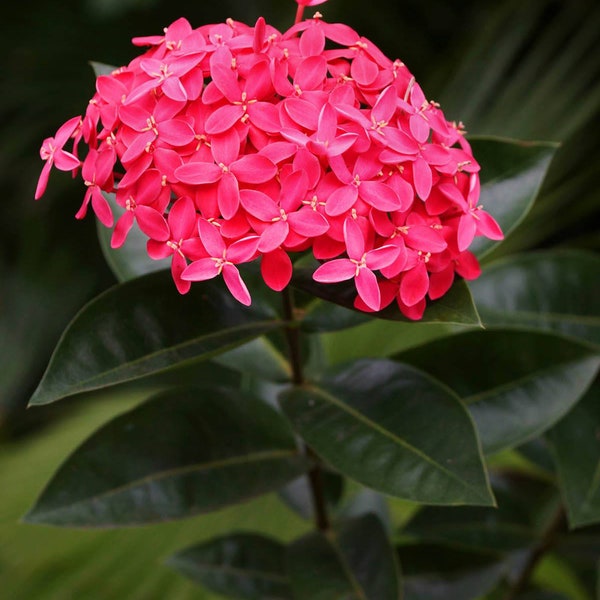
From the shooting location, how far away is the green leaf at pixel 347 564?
2.04 ft

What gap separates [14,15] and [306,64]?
195 cm

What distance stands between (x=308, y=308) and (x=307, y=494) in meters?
0.28

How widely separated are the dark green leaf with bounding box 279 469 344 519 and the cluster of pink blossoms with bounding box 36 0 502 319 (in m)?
0.35

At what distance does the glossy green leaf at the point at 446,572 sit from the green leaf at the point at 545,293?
0.73 ft

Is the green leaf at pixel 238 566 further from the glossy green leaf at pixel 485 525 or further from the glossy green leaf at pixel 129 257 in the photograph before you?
the glossy green leaf at pixel 129 257

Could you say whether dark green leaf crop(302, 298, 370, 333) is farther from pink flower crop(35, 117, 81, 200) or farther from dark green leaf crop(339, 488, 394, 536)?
dark green leaf crop(339, 488, 394, 536)

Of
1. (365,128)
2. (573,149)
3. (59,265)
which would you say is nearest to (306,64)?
(365,128)

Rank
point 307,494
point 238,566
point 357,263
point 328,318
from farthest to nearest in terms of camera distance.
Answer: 1. point 307,494
2. point 238,566
3. point 328,318
4. point 357,263

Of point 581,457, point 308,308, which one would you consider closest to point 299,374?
point 308,308

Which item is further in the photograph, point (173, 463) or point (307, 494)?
point (307, 494)

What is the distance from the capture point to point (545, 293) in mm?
782

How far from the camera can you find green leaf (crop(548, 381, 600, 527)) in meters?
0.66

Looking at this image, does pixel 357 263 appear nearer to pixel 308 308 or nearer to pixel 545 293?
pixel 308 308

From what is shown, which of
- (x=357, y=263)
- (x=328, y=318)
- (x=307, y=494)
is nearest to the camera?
(x=357, y=263)
